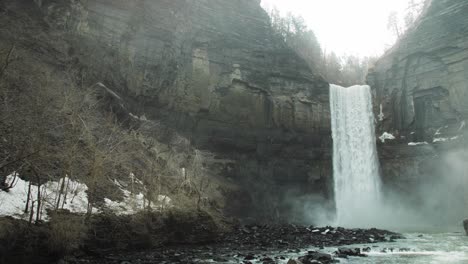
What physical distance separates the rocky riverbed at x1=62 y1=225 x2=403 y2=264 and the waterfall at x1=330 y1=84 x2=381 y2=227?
1241cm

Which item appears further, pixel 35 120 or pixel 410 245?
pixel 410 245

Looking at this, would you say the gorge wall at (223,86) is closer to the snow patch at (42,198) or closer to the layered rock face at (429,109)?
the layered rock face at (429,109)

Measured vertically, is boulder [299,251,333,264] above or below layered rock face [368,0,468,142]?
below

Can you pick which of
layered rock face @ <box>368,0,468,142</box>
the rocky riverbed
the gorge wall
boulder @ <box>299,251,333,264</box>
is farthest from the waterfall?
boulder @ <box>299,251,333,264</box>

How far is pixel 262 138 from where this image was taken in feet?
133

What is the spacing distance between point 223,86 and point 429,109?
21.9m

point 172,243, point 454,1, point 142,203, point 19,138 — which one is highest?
point 454,1

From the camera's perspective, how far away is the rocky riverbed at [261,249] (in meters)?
14.4

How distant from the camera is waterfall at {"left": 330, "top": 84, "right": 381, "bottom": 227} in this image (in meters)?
38.5

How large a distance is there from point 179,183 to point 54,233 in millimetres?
10736

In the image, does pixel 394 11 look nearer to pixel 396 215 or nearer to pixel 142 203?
pixel 396 215

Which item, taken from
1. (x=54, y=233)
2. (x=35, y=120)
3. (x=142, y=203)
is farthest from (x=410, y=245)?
(x=35, y=120)

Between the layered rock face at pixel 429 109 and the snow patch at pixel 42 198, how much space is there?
32.2 meters

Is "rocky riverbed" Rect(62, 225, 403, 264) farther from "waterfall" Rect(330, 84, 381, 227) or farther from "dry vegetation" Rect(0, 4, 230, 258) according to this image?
"waterfall" Rect(330, 84, 381, 227)
